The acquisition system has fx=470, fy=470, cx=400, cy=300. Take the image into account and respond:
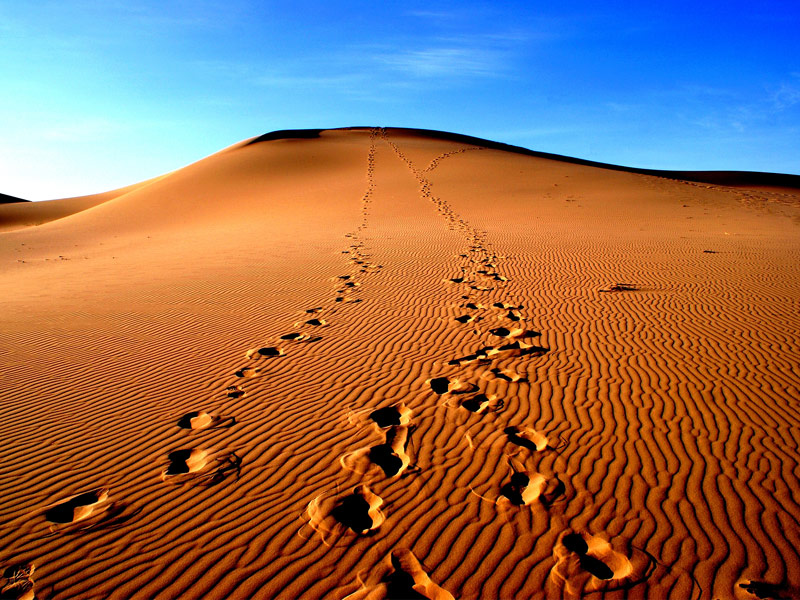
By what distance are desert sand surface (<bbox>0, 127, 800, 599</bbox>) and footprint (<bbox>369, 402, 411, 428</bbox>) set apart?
0.12ft

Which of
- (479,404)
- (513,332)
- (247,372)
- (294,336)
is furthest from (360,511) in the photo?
(513,332)

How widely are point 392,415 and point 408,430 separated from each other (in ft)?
1.30

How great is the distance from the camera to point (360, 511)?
3.64 meters

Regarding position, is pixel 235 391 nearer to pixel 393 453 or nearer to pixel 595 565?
pixel 393 453

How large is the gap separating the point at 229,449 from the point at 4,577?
176cm

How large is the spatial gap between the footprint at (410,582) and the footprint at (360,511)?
1.18ft

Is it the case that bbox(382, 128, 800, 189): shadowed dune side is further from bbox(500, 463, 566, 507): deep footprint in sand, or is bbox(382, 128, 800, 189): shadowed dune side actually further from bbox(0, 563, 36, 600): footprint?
bbox(0, 563, 36, 600): footprint

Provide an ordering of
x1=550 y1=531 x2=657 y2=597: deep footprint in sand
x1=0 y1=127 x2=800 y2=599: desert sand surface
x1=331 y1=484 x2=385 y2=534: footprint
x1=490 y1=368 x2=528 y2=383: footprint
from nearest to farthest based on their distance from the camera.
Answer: x1=550 y1=531 x2=657 y2=597: deep footprint in sand, x1=0 y1=127 x2=800 y2=599: desert sand surface, x1=331 y1=484 x2=385 y2=534: footprint, x1=490 y1=368 x2=528 y2=383: footprint

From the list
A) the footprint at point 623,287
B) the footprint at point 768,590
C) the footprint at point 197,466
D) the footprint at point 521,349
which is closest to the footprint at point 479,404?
the footprint at point 521,349

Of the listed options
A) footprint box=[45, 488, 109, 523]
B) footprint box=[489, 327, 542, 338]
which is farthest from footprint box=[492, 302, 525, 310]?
footprint box=[45, 488, 109, 523]

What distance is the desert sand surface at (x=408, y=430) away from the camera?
10.3 feet

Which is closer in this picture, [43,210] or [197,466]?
[197,466]

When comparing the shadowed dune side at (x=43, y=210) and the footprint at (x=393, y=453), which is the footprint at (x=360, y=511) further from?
the shadowed dune side at (x=43, y=210)

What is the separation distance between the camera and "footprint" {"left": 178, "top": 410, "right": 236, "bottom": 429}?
498 centimetres
